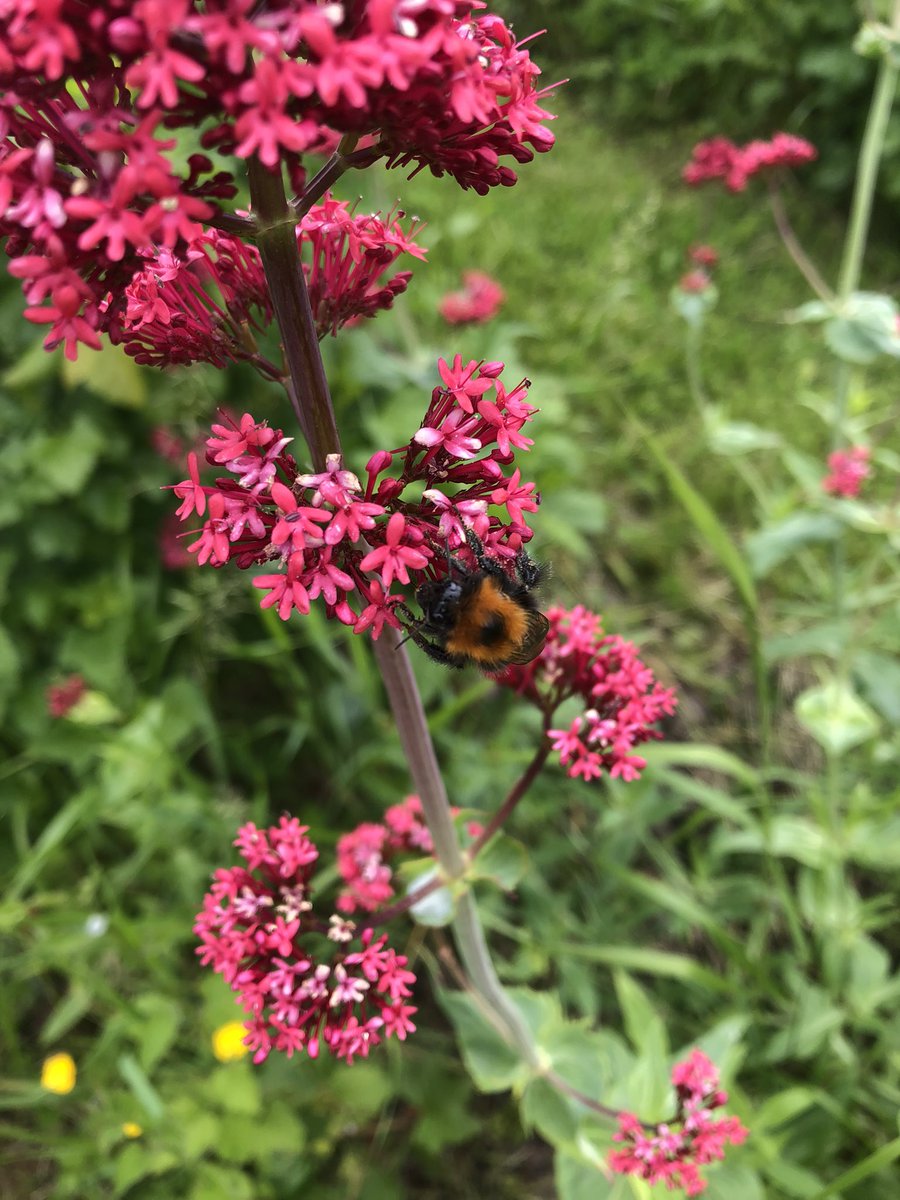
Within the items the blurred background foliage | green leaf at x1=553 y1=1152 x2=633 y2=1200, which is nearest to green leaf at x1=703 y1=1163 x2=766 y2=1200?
the blurred background foliage

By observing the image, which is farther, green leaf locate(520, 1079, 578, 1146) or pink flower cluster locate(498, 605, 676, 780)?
green leaf locate(520, 1079, 578, 1146)

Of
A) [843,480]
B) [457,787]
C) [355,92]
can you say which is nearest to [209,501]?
[355,92]

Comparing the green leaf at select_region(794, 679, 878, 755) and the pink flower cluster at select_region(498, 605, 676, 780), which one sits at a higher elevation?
the pink flower cluster at select_region(498, 605, 676, 780)

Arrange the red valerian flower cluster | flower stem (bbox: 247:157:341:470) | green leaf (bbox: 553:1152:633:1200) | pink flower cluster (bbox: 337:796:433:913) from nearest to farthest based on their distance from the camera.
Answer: the red valerian flower cluster < flower stem (bbox: 247:157:341:470) < pink flower cluster (bbox: 337:796:433:913) < green leaf (bbox: 553:1152:633:1200)

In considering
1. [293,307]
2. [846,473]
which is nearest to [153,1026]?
[293,307]

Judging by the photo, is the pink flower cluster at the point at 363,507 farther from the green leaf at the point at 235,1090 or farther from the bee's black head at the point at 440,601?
the green leaf at the point at 235,1090

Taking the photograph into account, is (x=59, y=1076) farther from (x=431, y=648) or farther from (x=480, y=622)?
(x=480, y=622)

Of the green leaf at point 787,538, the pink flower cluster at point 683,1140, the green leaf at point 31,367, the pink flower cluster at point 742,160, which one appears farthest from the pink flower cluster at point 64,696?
the pink flower cluster at point 742,160

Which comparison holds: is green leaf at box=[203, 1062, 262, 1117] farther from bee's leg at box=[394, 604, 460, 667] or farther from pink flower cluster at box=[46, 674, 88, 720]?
bee's leg at box=[394, 604, 460, 667]
